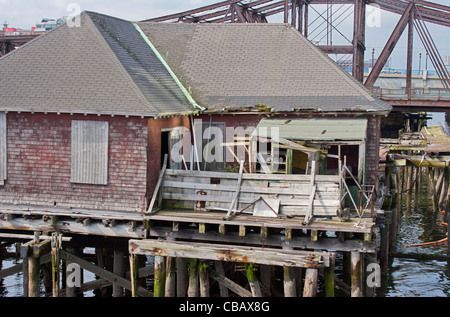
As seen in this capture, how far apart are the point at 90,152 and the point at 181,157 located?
333cm

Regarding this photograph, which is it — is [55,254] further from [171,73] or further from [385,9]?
[385,9]

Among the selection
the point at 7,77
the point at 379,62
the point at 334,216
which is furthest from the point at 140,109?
the point at 379,62

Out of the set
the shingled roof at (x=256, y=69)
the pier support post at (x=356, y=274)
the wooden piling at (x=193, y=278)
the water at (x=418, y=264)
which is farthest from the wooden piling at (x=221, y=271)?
the water at (x=418, y=264)

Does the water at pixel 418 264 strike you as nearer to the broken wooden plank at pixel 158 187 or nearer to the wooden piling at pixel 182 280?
the wooden piling at pixel 182 280

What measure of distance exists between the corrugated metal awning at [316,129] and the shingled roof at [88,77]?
2.74 metres

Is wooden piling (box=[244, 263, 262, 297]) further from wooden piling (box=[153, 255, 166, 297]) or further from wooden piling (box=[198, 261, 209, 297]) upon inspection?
wooden piling (box=[153, 255, 166, 297])

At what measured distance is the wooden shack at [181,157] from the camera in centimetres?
1711

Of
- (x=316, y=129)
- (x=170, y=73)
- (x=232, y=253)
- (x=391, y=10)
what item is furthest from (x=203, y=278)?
(x=391, y=10)

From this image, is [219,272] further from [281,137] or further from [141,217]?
[281,137]

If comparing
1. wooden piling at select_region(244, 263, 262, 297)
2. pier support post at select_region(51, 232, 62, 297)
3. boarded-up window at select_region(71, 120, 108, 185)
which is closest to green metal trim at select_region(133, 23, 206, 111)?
boarded-up window at select_region(71, 120, 108, 185)

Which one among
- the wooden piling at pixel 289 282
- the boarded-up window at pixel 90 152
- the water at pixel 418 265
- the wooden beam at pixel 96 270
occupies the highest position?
the boarded-up window at pixel 90 152

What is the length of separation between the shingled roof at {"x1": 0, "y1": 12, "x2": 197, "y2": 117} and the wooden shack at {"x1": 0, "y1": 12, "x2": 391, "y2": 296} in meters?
0.05

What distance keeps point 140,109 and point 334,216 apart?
6.20 metres
